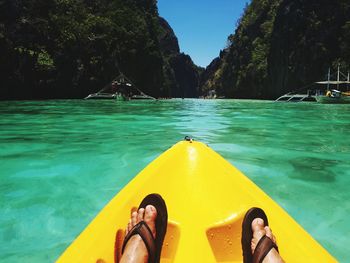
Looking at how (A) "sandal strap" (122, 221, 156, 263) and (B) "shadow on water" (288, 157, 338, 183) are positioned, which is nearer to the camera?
(A) "sandal strap" (122, 221, 156, 263)

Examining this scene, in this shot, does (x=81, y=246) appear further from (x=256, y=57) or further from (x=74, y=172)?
(x=256, y=57)

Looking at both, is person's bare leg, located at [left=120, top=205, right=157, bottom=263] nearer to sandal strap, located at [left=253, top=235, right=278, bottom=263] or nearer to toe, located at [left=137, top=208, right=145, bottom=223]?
toe, located at [left=137, top=208, right=145, bottom=223]

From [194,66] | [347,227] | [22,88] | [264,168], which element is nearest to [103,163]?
[264,168]

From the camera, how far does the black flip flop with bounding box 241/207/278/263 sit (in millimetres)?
2100

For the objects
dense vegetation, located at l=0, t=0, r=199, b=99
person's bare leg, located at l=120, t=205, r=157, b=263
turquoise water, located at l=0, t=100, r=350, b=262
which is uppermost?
dense vegetation, located at l=0, t=0, r=199, b=99

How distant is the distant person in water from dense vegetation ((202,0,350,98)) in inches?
2294

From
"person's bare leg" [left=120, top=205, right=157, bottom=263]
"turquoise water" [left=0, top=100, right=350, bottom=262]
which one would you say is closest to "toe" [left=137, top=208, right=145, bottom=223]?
"person's bare leg" [left=120, top=205, right=157, bottom=263]

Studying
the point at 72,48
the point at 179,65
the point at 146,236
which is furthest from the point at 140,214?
the point at 179,65

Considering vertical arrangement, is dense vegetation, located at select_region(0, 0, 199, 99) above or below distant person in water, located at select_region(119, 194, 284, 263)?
above

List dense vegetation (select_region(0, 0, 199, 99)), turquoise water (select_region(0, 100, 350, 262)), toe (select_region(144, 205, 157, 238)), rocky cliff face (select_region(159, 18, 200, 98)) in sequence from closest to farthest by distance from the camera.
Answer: toe (select_region(144, 205, 157, 238)) → turquoise water (select_region(0, 100, 350, 262)) → dense vegetation (select_region(0, 0, 199, 99)) → rocky cliff face (select_region(159, 18, 200, 98))

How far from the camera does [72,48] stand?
182ft

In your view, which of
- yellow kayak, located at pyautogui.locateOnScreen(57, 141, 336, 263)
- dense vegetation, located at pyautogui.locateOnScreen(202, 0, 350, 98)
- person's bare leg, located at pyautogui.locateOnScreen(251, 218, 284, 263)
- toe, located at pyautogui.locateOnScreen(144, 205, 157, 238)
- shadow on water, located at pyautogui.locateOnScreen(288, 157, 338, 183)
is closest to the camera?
person's bare leg, located at pyautogui.locateOnScreen(251, 218, 284, 263)

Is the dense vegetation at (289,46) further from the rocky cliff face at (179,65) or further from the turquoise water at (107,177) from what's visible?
the rocky cliff face at (179,65)

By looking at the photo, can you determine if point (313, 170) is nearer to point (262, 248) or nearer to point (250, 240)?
point (250, 240)
